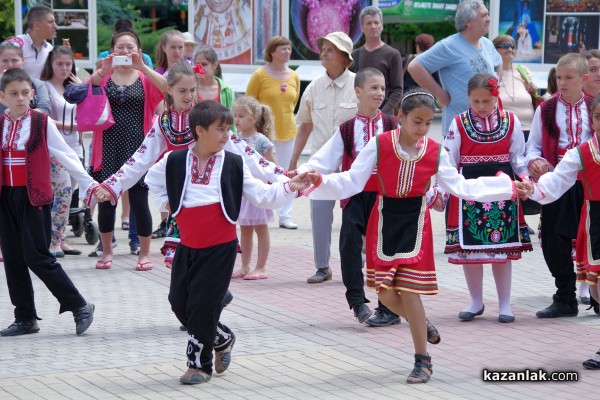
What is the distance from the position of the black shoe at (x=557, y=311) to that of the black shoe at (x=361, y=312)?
3.93 feet

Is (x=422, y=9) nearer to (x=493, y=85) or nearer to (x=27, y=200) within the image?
(x=493, y=85)

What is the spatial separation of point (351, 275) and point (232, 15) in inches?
468

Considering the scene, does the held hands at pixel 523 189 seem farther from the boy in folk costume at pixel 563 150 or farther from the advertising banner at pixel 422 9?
the advertising banner at pixel 422 9

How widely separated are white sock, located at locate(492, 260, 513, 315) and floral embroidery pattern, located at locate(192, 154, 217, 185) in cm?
240

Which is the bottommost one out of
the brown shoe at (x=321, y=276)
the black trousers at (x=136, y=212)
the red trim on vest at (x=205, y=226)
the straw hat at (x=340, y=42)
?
the brown shoe at (x=321, y=276)

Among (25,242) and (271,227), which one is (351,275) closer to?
(25,242)

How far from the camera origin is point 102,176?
9.84m

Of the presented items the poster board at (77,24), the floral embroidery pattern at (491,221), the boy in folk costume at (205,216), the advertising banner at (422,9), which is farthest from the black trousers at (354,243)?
the poster board at (77,24)

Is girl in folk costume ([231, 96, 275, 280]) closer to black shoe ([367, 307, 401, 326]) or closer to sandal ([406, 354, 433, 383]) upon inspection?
black shoe ([367, 307, 401, 326])

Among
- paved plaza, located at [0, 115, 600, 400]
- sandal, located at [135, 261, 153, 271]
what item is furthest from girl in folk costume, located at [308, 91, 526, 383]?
sandal, located at [135, 261, 153, 271]

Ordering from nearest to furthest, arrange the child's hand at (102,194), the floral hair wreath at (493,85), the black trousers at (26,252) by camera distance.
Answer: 1. the child's hand at (102,194)
2. the black trousers at (26,252)
3. the floral hair wreath at (493,85)

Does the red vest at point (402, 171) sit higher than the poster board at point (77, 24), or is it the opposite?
the poster board at point (77, 24)

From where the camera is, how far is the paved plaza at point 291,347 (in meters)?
5.94

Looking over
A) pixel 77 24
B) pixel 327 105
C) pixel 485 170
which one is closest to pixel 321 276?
pixel 327 105
